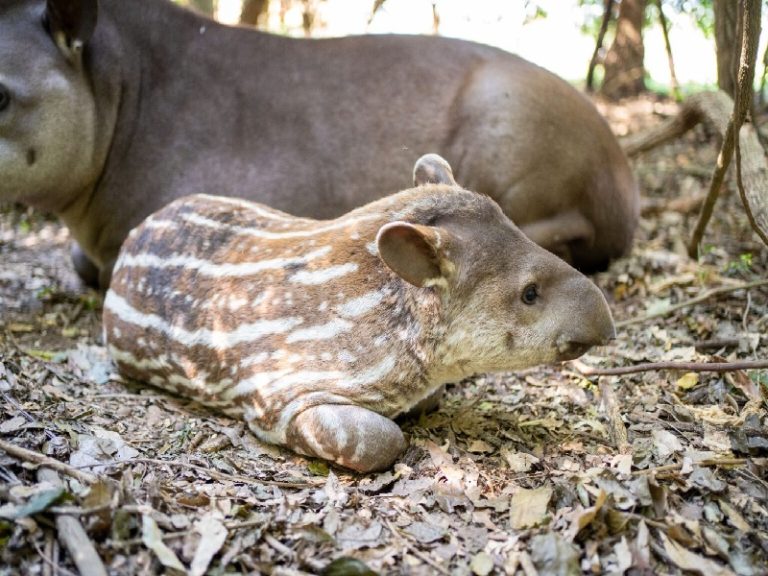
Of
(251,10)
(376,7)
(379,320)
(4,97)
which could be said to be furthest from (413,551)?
(251,10)

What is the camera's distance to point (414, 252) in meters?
3.25

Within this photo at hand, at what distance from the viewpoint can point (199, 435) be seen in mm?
3557

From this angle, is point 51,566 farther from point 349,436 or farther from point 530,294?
point 530,294

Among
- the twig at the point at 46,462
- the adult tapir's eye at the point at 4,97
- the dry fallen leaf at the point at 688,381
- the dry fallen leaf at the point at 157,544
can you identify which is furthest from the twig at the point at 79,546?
the adult tapir's eye at the point at 4,97

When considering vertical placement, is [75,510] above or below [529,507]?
above

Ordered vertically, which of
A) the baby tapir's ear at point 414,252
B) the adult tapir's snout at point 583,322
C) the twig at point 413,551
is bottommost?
the twig at point 413,551

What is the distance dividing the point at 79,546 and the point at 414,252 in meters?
1.68

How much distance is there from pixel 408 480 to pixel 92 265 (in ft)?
11.9

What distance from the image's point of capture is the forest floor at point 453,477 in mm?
2572

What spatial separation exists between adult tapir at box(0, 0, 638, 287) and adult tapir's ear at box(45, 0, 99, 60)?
159mm

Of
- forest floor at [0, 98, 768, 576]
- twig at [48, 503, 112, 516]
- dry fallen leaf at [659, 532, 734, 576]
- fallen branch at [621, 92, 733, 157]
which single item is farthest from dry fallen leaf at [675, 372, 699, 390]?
twig at [48, 503, 112, 516]

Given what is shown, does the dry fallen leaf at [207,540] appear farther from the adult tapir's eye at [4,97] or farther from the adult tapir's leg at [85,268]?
the adult tapir's leg at [85,268]

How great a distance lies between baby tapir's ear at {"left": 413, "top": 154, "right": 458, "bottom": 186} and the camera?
3.92m

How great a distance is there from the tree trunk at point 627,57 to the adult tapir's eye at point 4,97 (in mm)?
6717
